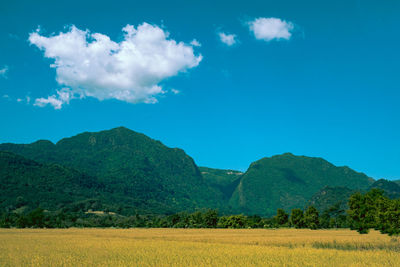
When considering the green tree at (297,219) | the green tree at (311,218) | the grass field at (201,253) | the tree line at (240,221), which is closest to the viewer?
the grass field at (201,253)

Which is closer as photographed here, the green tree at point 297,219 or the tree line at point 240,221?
the tree line at point 240,221

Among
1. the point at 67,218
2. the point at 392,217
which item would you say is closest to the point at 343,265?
the point at 392,217

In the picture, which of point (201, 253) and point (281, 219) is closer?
point (201, 253)

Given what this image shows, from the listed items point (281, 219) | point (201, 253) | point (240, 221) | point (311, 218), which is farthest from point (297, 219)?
point (201, 253)

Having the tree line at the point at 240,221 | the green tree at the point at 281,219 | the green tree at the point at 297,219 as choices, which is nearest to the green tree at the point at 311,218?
the tree line at the point at 240,221

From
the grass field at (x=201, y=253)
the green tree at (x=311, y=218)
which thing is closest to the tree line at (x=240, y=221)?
the green tree at (x=311, y=218)

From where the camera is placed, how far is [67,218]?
15150 cm

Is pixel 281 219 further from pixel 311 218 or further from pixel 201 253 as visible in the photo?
pixel 201 253

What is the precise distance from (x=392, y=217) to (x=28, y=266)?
5803 cm

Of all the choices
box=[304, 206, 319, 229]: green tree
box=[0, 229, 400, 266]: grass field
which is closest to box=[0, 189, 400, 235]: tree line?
box=[304, 206, 319, 229]: green tree

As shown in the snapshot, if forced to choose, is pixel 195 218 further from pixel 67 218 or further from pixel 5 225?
pixel 5 225

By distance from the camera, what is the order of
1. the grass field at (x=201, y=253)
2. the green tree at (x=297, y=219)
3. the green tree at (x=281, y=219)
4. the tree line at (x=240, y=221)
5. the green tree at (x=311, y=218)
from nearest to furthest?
the grass field at (x=201, y=253)
the tree line at (x=240, y=221)
the green tree at (x=311, y=218)
the green tree at (x=297, y=219)
the green tree at (x=281, y=219)

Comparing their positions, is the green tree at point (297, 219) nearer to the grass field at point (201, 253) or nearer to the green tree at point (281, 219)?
the green tree at point (281, 219)

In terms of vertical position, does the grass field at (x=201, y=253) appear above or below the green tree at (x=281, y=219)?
above
